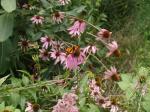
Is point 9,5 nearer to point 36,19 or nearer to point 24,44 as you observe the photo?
point 36,19

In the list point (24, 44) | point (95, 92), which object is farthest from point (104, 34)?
point (24, 44)

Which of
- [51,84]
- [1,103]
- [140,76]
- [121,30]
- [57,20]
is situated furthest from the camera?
[121,30]

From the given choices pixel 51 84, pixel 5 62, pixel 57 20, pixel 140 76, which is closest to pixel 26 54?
pixel 5 62

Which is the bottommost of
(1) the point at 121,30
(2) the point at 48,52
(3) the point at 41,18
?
(1) the point at 121,30

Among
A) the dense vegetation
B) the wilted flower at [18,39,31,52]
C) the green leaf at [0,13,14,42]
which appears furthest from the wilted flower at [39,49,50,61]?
the green leaf at [0,13,14,42]

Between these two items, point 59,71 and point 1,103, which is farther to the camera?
point 59,71

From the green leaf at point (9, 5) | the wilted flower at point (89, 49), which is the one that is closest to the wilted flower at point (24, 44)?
the green leaf at point (9, 5)

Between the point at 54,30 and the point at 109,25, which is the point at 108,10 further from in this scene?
the point at 54,30

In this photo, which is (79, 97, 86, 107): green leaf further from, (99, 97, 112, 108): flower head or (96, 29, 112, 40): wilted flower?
(96, 29, 112, 40): wilted flower
